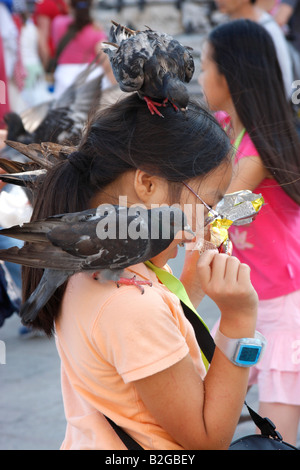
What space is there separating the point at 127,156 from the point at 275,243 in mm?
1230

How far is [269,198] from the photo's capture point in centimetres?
270

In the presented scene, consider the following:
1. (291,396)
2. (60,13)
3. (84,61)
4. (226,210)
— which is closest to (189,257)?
(226,210)

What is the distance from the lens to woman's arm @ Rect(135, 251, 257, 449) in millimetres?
1427

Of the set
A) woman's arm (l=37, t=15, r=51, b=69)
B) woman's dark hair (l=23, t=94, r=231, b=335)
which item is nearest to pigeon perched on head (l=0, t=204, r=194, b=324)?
woman's dark hair (l=23, t=94, r=231, b=335)

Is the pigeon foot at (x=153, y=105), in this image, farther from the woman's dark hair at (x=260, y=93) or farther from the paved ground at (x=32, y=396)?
the paved ground at (x=32, y=396)

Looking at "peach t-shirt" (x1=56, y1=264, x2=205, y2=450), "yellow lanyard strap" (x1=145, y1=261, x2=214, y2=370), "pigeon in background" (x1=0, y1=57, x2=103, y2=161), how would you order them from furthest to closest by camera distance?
"pigeon in background" (x1=0, y1=57, x2=103, y2=161) < "yellow lanyard strap" (x1=145, y1=261, x2=214, y2=370) < "peach t-shirt" (x1=56, y1=264, x2=205, y2=450)

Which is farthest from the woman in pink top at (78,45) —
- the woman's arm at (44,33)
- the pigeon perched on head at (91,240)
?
the pigeon perched on head at (91,240)

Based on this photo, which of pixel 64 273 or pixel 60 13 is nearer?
pixel 64 273

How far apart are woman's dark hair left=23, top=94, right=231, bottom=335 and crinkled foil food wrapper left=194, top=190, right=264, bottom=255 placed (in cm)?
14

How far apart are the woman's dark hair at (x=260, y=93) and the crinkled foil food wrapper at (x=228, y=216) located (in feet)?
2.74

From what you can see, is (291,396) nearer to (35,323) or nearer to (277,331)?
(277,331)

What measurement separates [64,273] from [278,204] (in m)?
1.39

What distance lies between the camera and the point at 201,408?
146cm

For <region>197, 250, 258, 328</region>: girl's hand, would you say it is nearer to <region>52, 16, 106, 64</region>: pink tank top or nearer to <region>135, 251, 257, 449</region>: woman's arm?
<region>135, 251, 257, 449</region>: woman's arm
